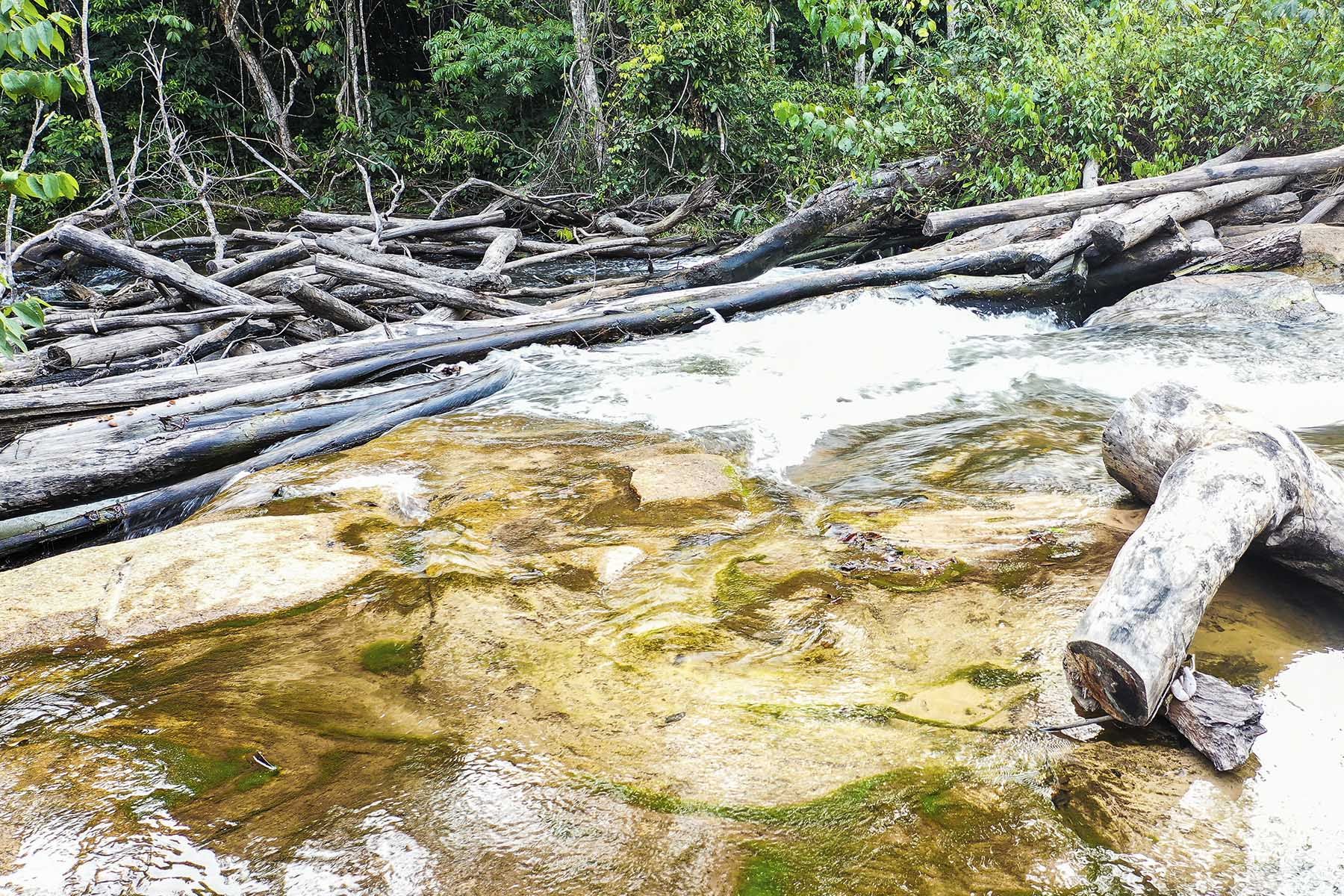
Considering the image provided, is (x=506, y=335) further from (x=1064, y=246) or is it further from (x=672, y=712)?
(x=1064, y=246)

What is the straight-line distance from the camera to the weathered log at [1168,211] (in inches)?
281

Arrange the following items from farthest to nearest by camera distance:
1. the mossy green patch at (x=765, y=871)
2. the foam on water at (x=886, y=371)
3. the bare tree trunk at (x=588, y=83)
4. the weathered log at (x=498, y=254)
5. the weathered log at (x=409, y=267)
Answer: the bare tree trunk at (x=588, y=83) → the weathered log at (x=498, y=254) → the weathered log at (x=409, y=267) → the foam on water at (x=886, y=371) → the mossy green patch at (x=765, y=871)

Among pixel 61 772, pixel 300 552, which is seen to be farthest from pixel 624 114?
pixel 61 772

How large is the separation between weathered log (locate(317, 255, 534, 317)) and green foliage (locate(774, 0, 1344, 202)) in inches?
145

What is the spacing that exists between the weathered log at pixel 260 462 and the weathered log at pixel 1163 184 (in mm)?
5286

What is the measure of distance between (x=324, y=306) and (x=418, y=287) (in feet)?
2.84

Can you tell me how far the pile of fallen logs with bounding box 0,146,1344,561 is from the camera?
4516 millimetres

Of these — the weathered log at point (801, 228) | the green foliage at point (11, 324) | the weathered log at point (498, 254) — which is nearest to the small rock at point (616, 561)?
the green foliage at point (11, 324)

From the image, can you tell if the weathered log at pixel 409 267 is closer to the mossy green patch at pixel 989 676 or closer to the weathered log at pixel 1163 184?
the weathered log at pixel 1163 184

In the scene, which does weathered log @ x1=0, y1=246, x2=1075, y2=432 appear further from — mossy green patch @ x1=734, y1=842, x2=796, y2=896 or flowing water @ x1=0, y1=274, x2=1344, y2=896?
mossy green patch @ x1=734, y1=842, x2=796, y2=896

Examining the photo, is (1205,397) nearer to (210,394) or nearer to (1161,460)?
(1161,460)

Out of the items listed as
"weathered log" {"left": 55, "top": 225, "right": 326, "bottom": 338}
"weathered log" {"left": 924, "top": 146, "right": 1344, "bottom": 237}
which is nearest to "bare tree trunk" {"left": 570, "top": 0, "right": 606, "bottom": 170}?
"weathered log" {"left": 924, "top": 146, "right": 1344, "bottom": 237}

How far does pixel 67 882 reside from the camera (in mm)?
1717

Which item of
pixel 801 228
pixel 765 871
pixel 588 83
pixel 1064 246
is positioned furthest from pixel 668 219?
pixel 765 871
